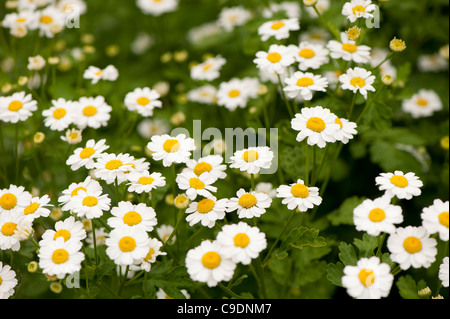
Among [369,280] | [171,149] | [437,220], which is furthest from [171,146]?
[437,220]

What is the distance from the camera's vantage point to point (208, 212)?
1.84m

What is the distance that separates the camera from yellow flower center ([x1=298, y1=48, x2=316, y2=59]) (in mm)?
2363

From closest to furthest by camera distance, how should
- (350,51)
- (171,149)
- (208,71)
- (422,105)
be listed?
(171,149) → (350,51) → (208,71) → (422,105)

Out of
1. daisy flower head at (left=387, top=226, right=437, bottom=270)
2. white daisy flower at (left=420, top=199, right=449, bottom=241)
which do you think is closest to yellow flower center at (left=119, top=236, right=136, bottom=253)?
daisy flower head at (left=387, top=226, right=437, bottom=270)

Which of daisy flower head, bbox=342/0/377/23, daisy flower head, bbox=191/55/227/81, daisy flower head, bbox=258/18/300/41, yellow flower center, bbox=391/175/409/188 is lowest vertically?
daisy flower head, bbox=191/55/227/81

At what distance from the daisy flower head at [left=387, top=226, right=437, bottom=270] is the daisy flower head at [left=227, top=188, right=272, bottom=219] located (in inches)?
17.3

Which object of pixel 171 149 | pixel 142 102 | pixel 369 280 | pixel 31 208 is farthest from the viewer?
pixel 142 102

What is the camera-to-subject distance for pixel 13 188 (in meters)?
2.03

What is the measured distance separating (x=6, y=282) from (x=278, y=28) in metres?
1.67

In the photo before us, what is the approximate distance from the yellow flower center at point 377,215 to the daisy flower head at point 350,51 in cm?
82

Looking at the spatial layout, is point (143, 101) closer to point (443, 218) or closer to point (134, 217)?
point (134, 217)

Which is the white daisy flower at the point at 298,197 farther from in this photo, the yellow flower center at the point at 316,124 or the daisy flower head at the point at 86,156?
the daisy flower head at the point at 86,156

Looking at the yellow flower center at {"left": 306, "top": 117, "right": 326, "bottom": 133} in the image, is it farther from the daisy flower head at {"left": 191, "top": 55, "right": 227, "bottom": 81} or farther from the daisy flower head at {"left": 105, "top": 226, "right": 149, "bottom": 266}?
the daisy flower head at {"left": 191, "top": 55, "right": 227, "bottom": 81}
